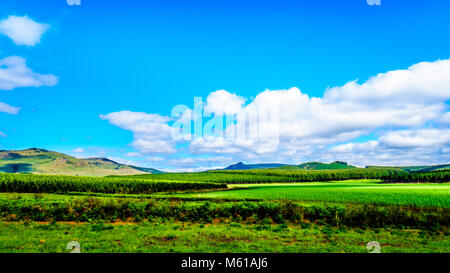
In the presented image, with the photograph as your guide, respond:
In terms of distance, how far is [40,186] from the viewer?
66.7 m

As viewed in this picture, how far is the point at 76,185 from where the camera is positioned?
2800 inches

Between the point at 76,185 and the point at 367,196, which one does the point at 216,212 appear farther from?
the point at 76,185

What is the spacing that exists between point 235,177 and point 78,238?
484 ft

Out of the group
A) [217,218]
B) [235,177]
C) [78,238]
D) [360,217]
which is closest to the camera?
[78,238]

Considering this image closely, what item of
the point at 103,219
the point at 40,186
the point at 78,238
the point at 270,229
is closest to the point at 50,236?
the point at 78,238

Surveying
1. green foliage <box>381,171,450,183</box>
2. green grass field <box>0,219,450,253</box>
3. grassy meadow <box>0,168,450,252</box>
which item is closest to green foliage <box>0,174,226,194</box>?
grassy meadow <box>0,168,450,252</box>

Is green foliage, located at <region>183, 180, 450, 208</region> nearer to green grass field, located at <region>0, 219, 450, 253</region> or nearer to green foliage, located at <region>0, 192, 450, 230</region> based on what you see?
green foliage, located at <region>0, 192, 450, 230</region>

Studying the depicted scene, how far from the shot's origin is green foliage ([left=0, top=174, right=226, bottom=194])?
6512cm

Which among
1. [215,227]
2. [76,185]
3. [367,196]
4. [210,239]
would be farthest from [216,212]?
[76,185]

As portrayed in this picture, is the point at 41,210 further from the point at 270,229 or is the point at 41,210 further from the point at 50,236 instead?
the point at 270,229

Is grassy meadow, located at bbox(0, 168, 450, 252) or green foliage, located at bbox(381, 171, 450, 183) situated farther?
green foliage, located at bbox(381, 171, 450, 183)

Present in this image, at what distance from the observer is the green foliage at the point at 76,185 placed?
214 feet

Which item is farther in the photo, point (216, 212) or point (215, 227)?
point (216, 212)

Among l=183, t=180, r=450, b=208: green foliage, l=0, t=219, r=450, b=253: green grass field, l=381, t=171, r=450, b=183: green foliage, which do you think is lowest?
l=381, t=171, r=450, b=183: green foliage
